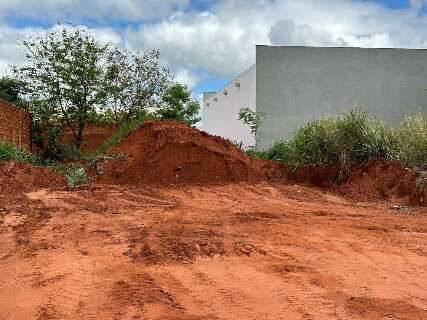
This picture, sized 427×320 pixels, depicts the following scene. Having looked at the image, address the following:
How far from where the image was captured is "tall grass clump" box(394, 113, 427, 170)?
36.8 feet

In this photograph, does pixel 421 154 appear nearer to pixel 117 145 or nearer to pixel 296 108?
pixel 117 145

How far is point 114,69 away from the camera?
22234 millimetres

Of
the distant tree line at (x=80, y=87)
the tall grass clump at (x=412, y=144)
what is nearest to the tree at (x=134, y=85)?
the distant tree line at (x=80, y=87)

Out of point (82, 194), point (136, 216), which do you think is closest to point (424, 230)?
point (136, 216)

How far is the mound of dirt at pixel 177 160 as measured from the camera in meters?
13.5

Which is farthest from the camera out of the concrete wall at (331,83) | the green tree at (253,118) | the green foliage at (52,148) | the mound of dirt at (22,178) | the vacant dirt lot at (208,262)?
the green foliage at (52,148)

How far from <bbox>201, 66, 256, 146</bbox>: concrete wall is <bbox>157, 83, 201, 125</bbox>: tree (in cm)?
232

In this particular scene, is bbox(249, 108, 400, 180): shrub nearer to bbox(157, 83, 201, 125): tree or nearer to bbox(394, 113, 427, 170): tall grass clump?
bbox(394, 113, 427, 170): tall grass clump

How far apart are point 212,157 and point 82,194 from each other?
181 inches

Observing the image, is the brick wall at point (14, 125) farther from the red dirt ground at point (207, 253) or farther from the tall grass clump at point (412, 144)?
the tall grass clump at point (412, 144)

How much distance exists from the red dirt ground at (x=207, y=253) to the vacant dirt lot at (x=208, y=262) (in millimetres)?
15

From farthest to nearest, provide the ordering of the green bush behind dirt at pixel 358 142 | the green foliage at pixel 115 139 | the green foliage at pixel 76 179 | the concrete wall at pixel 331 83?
the concrete wall at pixel 331 83, the green foliage at pixel 115 139, the green foliage at pixel 76 179, the green bush behind dirt at pixel 358 142

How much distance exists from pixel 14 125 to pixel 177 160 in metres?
7.07

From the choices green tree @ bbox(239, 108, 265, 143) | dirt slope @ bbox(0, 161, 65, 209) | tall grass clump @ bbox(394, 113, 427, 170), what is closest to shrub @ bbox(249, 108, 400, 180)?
tall grass clump @ bbox(394, 113, 427, 170)
